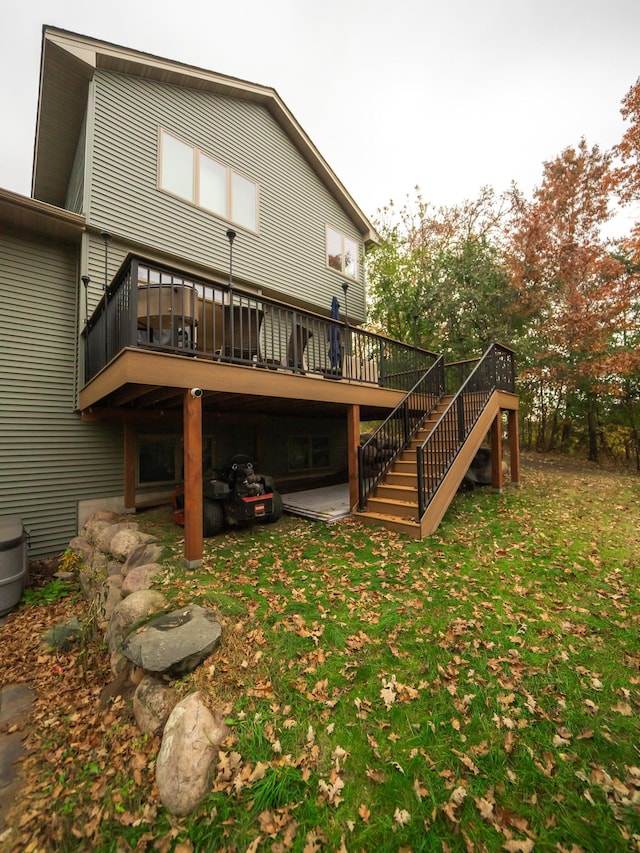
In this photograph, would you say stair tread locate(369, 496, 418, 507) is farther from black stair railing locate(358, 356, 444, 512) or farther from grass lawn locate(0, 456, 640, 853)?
grass lawn locate(0, 456, 640, 853)

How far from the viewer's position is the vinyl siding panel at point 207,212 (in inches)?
274

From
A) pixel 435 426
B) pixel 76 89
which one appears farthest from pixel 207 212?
pixel 435 426

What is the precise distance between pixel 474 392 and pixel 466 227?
40.4 ft

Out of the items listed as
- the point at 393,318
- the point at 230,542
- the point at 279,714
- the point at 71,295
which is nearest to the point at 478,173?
the point at 393,318

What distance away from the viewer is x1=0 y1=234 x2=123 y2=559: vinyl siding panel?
6.40 m

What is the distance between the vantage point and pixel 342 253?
11.7 meters

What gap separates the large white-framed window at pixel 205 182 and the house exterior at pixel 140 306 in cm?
4

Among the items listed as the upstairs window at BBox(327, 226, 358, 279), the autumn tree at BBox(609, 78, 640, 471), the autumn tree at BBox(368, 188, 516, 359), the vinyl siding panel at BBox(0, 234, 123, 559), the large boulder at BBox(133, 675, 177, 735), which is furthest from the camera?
the autumn tree at BBox(368, 188, 516, 359)

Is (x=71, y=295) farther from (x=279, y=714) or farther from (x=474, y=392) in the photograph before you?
(x=474, y=392)

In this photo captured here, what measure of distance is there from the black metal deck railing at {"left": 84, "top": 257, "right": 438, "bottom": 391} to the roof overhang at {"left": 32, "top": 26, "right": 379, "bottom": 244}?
4.01 m

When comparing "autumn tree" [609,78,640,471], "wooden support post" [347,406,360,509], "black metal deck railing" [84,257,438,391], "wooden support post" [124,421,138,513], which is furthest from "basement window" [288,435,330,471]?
"autumn tree" [609,78,640,471]

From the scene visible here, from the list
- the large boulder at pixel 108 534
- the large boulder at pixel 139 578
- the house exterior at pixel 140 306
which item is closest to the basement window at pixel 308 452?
the house exterior at pixel 140 306

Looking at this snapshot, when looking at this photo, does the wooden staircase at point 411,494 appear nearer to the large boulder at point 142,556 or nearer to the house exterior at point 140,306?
the house exterior at point 140,306

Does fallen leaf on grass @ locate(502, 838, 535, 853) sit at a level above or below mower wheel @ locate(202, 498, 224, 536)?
below
